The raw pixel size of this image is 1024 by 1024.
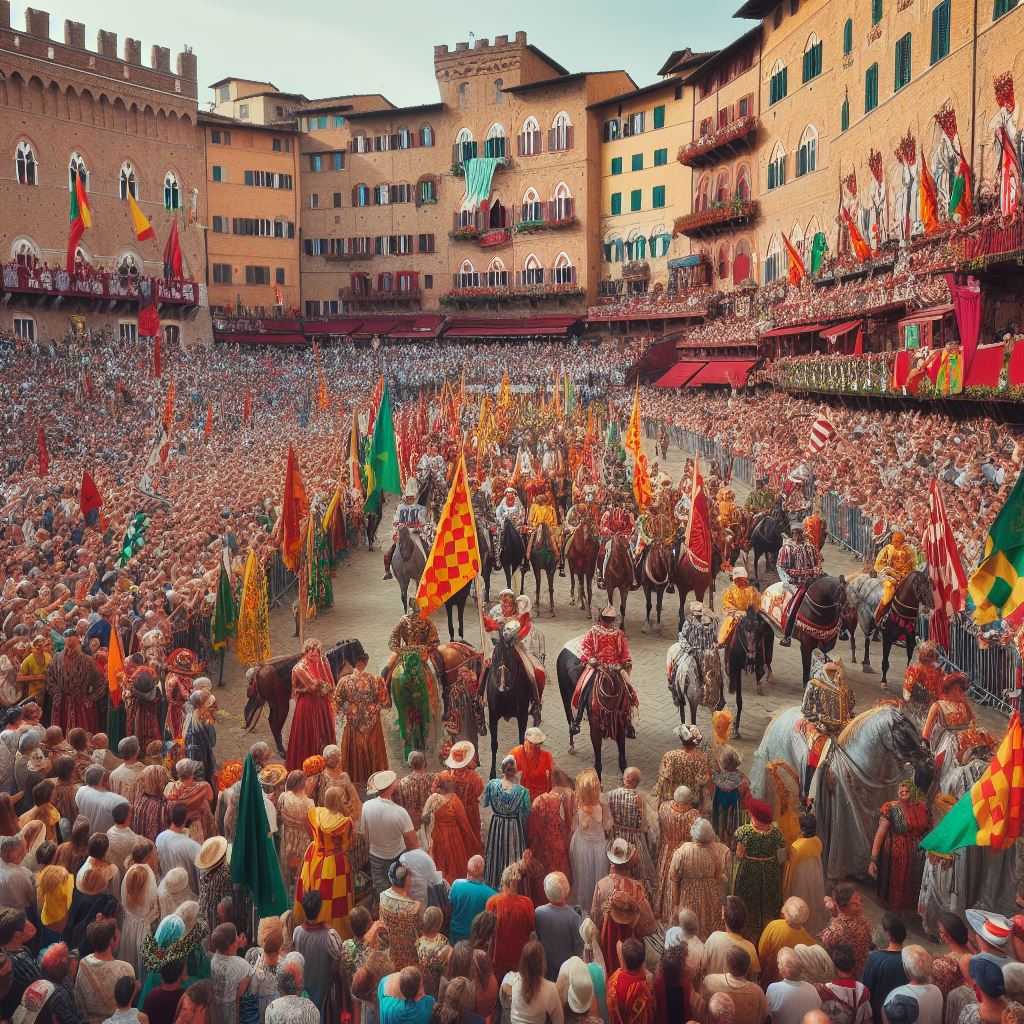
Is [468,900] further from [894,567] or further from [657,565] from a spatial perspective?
[657,565]

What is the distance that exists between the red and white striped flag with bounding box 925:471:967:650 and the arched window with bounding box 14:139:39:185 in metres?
51.2

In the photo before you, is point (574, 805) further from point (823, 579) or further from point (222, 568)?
point (222, 568)

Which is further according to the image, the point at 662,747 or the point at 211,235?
the point at 211,235

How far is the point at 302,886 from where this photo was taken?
21.9 feet

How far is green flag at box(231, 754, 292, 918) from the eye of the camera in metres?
6.45

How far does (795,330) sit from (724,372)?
7.79m

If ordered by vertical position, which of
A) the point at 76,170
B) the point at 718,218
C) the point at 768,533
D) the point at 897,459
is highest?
the point at 76,170

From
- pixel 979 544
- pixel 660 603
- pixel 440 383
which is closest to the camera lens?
pixel 979 544

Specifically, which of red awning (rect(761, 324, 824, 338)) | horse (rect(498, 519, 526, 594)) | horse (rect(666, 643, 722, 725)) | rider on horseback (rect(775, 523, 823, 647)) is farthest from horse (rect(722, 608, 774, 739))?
red awning (rect(761, 324, 824, 338))

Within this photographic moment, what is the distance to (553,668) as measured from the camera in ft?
46.0

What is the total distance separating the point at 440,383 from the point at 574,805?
4319cm

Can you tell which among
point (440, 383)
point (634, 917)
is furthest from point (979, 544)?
point (440, 383)

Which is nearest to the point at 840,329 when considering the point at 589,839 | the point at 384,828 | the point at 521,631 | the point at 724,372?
the point at 724,372

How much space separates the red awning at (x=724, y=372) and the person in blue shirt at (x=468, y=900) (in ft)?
123
